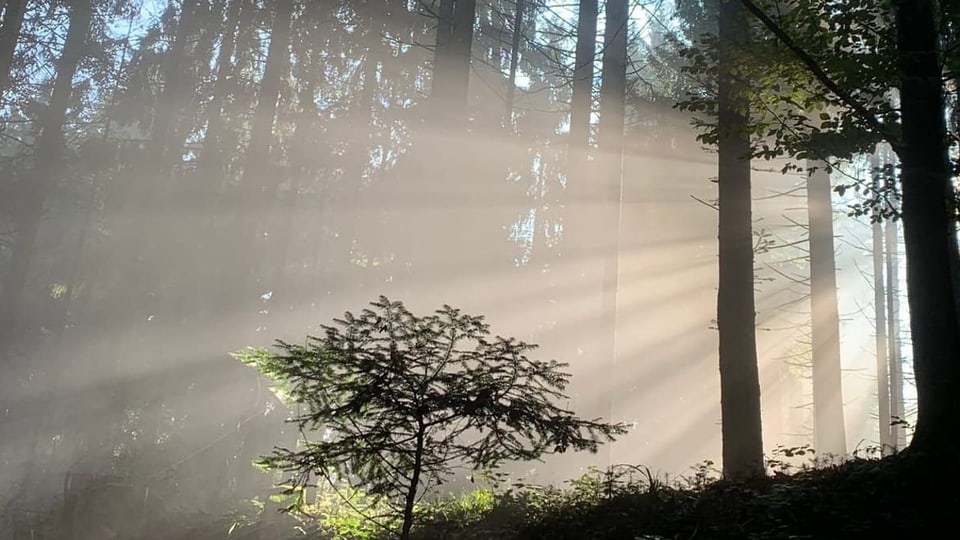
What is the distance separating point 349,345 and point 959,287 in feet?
17.8

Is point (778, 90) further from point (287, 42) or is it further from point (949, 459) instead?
point (287, 42)

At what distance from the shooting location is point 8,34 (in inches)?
689

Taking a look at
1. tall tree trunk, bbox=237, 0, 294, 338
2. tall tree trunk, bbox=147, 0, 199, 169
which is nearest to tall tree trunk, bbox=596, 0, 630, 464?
tall tree trunk, bbox=237, 0, 294, 338

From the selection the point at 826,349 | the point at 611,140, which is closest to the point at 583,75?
the point at 611,140

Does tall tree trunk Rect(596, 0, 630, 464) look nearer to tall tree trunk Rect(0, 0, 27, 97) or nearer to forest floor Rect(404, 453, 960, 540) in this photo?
forest floor Rect(404, 453, 960, 540)

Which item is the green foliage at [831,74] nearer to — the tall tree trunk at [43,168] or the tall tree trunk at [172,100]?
the tall tree trunk at [172,100]

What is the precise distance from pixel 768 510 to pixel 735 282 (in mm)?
3574

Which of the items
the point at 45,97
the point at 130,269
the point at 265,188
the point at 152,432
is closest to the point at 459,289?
the point at 265,188

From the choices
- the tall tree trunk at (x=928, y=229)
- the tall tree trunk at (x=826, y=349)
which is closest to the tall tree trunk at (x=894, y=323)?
the tall tree trunk at (x=826, y=349)

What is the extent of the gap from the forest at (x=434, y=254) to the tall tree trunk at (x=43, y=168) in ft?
0.41

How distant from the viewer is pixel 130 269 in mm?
19016

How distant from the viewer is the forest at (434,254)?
5.30 meters

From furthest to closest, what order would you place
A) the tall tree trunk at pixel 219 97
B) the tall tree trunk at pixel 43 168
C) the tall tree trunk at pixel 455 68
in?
1. the tall tree trunk at pixel 43 168
2. the tall tree trunk at pixel 219 97
3. the tall tree trunk at pixel 455 68

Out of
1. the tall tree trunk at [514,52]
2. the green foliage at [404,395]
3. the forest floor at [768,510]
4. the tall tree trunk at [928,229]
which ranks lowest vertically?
the forest floor at [768,510]
